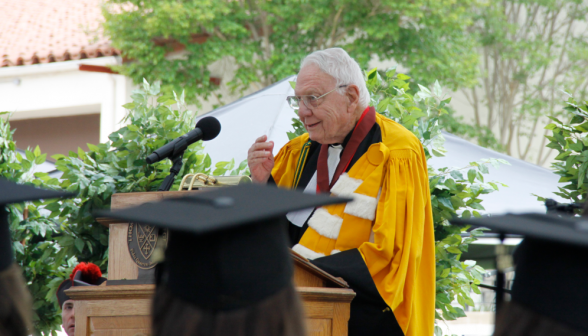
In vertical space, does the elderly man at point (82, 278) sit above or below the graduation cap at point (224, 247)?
below

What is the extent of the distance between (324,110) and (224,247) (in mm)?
1822

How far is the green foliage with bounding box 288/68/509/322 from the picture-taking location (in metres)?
4.09

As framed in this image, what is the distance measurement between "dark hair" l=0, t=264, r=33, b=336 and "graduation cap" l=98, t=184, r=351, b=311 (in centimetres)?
37

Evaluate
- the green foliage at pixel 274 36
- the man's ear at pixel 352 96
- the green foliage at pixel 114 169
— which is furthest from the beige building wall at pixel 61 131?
the man's ear at pixel 352 96

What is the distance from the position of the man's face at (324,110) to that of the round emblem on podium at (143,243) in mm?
972

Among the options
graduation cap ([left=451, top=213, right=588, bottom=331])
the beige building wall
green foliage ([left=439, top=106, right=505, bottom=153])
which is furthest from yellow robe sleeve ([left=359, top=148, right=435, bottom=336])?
the beige building wall

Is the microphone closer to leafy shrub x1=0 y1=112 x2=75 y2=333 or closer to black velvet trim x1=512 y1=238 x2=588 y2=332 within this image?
black velvet trim x1=512 y1=238 x2=588 y2=332

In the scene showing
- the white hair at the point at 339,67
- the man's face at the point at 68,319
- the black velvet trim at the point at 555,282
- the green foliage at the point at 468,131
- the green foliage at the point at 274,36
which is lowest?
the man's face at the point at 68,319

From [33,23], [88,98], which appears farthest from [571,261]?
[33,23]

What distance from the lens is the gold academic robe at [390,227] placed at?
278 cm

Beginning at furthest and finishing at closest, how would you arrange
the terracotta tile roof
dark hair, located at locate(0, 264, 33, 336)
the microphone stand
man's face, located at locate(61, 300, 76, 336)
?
the terracotta tile roof, man's face, located at locate(61, 300, 76, 336), the microphone stand, dark hair, located at locate(0, 264, 33, 336)

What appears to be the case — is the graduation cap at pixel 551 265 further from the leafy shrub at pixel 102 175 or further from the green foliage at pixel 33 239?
the green foliage at pixel 33 239

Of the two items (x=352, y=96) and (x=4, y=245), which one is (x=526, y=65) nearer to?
(x=352, y=96)

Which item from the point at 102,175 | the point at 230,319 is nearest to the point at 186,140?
the point at 102,175
